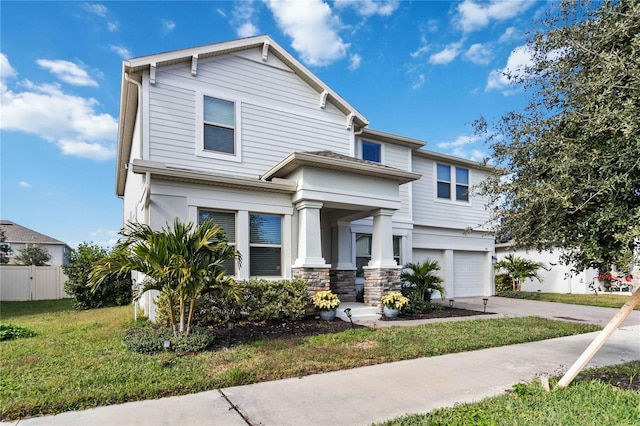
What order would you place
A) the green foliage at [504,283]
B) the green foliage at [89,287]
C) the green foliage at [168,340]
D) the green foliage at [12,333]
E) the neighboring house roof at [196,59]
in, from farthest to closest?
the green foliage at [504,283] < the green foliage at [89,287] < the neighboring house roof at [196,59] < the green foliage at [12,333] < the green foliage at [168,340]

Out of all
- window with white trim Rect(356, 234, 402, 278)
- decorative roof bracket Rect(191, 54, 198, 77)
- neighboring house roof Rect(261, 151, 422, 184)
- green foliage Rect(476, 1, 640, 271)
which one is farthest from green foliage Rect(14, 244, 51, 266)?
green foliage Rect(476, 1, 640, 271)

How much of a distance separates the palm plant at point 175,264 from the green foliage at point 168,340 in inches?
8.3

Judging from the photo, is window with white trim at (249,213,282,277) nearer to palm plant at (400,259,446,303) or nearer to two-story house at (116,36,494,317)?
two-story house at (116,36,494,317)

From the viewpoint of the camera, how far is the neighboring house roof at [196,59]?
9.45m

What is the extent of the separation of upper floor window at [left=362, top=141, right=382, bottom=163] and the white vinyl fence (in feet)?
47.5

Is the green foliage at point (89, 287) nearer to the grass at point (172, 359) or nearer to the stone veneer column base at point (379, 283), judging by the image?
the grass at point (172, 359)

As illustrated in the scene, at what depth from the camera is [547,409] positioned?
3.72 meters

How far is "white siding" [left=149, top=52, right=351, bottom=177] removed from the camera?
970 centimetres

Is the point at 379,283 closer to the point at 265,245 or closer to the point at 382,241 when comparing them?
the point at 382,241

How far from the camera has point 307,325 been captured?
847 centimetres

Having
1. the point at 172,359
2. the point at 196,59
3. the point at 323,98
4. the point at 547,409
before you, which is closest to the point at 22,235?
the point at 196,59

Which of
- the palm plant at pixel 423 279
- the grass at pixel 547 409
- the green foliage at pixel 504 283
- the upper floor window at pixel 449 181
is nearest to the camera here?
the grass at pixel 547 409

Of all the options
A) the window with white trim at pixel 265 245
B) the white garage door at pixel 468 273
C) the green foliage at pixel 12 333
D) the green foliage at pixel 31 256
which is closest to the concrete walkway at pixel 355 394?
the window with white trim at pixel 265 245

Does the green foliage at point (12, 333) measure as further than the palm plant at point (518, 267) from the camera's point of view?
No
